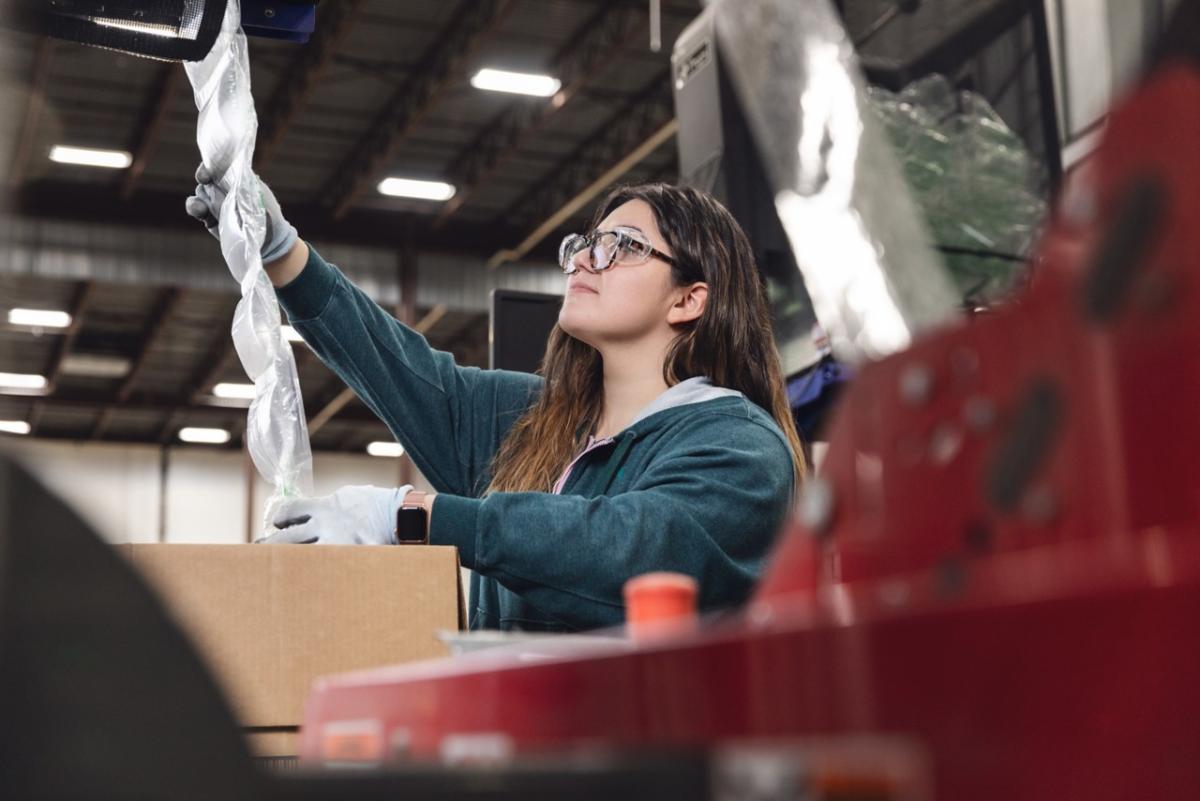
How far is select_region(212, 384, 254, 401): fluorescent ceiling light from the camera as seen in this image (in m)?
14.3

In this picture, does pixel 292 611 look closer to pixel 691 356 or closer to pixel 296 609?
pixel 296 609

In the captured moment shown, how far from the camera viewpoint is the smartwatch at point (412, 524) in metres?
1.63

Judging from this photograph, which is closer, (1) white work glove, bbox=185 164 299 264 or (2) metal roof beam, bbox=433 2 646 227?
(1) white work glove, bbox=185 164 299 264

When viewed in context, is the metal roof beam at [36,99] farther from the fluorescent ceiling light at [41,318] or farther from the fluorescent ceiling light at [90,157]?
the fluorescent ceiling light at [41,318]

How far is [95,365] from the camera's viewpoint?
538 inches

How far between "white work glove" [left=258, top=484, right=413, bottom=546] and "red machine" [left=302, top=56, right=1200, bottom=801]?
111cm

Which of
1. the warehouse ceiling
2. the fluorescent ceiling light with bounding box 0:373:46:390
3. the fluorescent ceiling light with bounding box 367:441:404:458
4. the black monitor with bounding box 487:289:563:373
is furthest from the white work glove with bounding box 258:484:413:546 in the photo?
the fluorescent ceiling light with bounding box 367:441:404:458

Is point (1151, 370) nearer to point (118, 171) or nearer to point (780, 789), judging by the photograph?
point (780, 789)

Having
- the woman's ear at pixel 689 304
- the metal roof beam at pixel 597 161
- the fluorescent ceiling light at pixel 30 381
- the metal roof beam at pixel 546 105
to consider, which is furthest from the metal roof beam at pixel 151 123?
the woman's ear at pixel 689 304

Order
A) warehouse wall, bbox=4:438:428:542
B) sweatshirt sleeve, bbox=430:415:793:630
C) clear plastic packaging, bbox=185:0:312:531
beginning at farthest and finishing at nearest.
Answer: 1. warehouse wall, bbox=4:438:428:542
2. clear plastic packaging, bbox=185:0:312:531
3. sweatshirt sleeve, bbox=430:415:793:630

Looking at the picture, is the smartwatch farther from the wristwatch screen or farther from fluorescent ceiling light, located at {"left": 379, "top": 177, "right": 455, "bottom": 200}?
fluorescent ceiling light, located at {"left": 379, "top": 177, "right": 455, "bottom": 200}

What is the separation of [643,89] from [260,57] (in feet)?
8.18

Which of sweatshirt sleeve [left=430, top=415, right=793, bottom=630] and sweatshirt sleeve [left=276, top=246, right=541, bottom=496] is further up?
sweatshirt sleeve [left=276, top=246, right=541, bottom=496]

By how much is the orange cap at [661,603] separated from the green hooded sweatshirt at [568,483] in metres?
0.98
